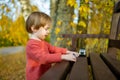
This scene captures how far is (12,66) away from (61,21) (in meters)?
3.46

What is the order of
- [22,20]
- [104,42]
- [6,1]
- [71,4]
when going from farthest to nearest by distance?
[22,20] < [6,1] < [104,42] < [71,4]

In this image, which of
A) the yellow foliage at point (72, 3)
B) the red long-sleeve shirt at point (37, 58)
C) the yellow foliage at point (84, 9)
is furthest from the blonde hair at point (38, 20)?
the yellow foliage at point (84, 9)

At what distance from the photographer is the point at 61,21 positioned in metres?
6.36

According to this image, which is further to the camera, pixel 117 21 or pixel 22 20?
pixel 22 20

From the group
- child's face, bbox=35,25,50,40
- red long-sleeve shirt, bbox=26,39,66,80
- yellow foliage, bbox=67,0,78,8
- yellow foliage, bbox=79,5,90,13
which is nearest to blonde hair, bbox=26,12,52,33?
child's face, bbox=35,25,50,40

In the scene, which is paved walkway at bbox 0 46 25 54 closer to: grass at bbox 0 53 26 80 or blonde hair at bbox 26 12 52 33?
grass at bbox 0 53 26 80

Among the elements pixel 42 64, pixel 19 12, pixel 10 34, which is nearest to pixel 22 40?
pixel 10 34

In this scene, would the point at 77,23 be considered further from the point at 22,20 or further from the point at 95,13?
the point at 22,20

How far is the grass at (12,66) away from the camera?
8.23 meters

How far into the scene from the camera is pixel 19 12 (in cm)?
795

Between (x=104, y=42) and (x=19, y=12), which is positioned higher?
(x=19, y=12)

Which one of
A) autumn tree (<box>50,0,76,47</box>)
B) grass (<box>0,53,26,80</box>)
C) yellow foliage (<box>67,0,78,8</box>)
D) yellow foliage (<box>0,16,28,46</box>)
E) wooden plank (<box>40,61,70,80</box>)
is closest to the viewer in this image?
wooden plank (<box>40,61,70,80</box>)

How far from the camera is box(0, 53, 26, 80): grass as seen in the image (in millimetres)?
8227

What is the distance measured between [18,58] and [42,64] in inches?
297
